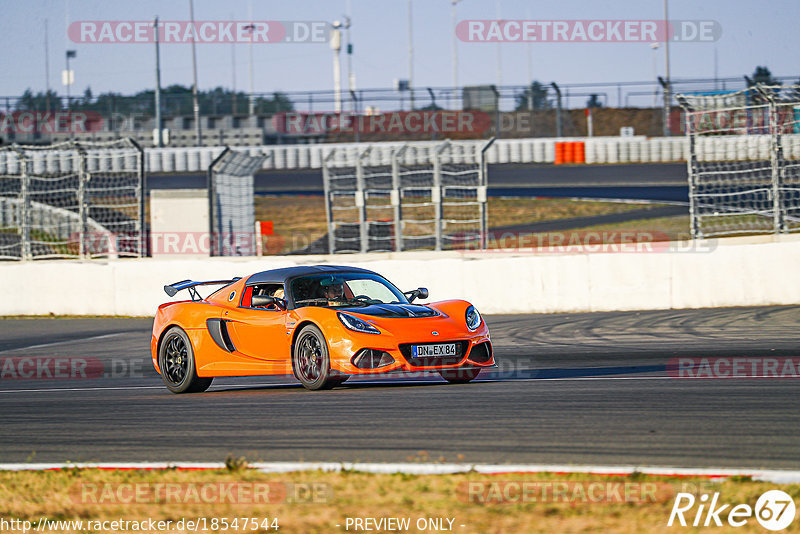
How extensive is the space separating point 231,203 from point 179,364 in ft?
39.4

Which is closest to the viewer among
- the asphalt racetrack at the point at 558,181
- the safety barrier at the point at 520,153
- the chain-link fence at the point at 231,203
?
the chain-link fence at the point at 231,203

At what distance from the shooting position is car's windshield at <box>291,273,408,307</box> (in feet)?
30.0

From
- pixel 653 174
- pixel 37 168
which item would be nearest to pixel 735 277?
pixel 653 174

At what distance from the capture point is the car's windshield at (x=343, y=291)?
30.0 ft

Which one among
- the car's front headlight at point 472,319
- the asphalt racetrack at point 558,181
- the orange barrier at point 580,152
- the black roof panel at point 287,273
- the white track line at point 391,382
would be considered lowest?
the white track line at point 391,382

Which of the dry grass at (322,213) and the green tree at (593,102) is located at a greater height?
the green tree at (593,102)

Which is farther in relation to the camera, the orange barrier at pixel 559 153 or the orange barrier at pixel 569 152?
the orange barrier at pixel 559 153

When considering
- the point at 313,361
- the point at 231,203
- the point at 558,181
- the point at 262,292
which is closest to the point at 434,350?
the point at 313,361

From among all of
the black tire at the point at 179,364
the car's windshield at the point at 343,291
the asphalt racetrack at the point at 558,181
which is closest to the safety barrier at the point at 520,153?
the asphalt racetrack at the point at 558,181

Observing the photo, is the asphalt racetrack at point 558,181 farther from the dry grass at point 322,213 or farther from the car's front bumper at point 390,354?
the car's front bumper at point 390,354

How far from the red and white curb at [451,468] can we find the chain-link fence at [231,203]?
1423 centimetres

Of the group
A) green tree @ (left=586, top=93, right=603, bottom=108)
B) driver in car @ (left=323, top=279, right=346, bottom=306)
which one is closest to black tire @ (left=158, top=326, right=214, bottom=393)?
driver in car @ (left=323, top=279, right=346, bottom=306)

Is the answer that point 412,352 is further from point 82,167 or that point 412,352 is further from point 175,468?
point 82,167

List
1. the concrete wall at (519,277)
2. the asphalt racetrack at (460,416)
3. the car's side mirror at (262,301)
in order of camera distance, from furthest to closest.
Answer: the concrete wall at (519,277) < the car's side mirror at (262,301) < the asphalt racetrack at (460,416)
